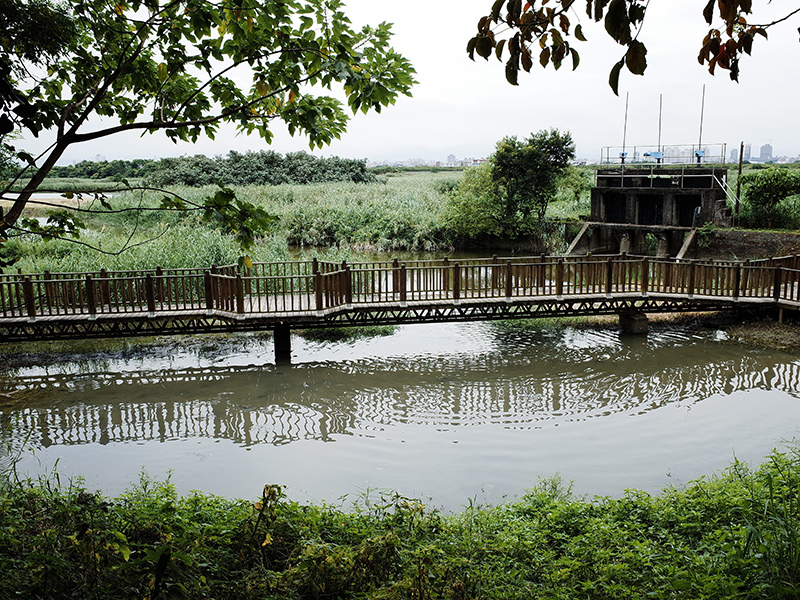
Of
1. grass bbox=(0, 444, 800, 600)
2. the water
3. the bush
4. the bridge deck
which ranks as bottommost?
the water

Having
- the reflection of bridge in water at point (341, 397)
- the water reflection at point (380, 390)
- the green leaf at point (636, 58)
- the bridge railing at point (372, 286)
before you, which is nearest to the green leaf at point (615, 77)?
the green leaf at point (636, 58)

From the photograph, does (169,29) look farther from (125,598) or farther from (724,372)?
(724,372)

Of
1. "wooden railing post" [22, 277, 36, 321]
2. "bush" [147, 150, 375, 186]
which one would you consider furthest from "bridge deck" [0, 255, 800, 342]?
"bush" [147, 150, 375, 186]

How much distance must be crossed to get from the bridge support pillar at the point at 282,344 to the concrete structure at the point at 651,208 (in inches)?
674

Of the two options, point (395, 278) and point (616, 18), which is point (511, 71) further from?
point (395, 278)

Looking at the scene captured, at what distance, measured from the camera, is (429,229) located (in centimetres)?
3391

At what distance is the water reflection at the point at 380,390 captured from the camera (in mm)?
11039

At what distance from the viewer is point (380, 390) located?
1276 cm

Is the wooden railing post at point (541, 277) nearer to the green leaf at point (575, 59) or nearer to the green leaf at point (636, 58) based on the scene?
the green leaf at point (575, 59)

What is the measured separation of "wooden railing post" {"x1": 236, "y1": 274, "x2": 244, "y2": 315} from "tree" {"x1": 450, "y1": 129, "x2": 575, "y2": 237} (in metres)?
20.1

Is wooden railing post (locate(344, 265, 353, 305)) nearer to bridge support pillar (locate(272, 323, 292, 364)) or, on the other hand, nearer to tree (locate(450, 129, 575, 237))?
bridge support pillar (locate(272, 323, 292, 364))

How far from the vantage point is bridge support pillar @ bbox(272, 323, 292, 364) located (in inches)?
568

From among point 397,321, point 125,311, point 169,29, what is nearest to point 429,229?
point 397,321

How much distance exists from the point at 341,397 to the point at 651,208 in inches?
900
